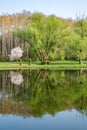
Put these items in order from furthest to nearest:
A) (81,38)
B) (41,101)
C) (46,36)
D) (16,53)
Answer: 1. (16,53)
2. (46,36)
3. (81,38)
4. (41,101)

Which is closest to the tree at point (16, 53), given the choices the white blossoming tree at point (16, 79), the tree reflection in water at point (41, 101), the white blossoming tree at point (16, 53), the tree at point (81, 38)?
the white blossoming tree at point (16, 53)

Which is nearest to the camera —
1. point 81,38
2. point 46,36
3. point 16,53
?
point 81,38

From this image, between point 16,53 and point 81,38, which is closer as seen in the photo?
point 81,38

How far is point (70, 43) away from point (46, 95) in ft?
135

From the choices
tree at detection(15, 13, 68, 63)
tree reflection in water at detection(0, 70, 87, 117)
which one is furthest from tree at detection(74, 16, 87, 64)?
tree reflection in water at detection(0, 70, 87, 117)

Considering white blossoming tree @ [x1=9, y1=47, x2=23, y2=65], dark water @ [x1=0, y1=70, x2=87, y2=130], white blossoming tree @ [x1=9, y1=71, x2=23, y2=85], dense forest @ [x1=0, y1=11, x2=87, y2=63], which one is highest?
dense forest @ [x1=0, y1=11, x2=87, y2=63]

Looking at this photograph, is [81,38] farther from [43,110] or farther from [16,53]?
[43,110]

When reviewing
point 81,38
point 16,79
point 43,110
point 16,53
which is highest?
point 81,38

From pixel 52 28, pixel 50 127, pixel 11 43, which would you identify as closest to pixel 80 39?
pixel 52 28

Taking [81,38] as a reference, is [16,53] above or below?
below

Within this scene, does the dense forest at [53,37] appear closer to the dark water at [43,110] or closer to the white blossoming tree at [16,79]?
the white blossoming tree at [16,79]

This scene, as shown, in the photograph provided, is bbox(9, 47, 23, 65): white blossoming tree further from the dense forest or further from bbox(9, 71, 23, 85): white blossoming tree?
bbox(9, 71, 23, 85): white blossoming tree

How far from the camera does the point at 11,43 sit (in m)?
83.9

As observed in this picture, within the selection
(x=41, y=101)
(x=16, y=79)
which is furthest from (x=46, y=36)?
(x=41, y=101)
